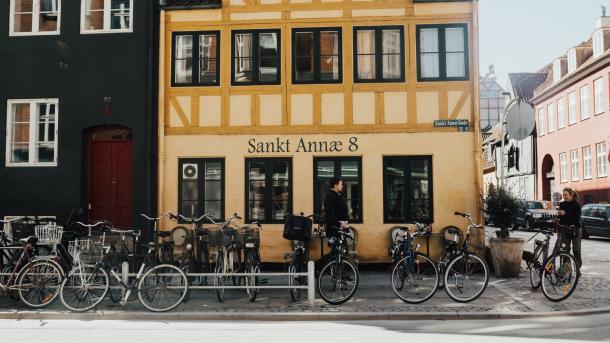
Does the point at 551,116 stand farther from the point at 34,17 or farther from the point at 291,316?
the point at 291,316

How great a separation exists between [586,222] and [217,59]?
63.8 ft

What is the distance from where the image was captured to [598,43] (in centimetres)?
3625

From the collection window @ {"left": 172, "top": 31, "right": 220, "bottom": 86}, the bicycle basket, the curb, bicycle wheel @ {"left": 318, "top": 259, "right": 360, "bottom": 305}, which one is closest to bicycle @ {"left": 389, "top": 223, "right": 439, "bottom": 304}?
bicycle wheel @ {"left": 318, "top": 259, "right": 360, "bottom": 305}

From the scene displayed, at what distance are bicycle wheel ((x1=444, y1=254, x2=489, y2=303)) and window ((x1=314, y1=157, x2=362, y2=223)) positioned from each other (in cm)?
467

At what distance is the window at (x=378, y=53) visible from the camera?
14.8m

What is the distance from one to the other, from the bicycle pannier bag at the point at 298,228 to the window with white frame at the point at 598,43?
30758mm

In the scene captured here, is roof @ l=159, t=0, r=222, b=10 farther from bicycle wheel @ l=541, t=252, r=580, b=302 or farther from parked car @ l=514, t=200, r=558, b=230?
parked car @ l=514, t=200, r=558, b=230

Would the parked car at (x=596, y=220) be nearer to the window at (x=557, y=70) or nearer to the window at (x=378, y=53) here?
the window at (x=378, y=53)

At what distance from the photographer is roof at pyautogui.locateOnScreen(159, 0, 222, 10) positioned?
15.0m

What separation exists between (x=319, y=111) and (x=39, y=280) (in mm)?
7283

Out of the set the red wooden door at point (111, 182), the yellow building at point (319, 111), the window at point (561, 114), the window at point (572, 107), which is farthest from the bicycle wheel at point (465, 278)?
the window at point (561, 114)

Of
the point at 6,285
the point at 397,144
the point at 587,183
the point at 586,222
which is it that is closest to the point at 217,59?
the point at 397,144

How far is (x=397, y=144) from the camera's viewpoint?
47.8 ft

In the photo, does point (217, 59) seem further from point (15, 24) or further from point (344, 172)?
point (15, 24)
